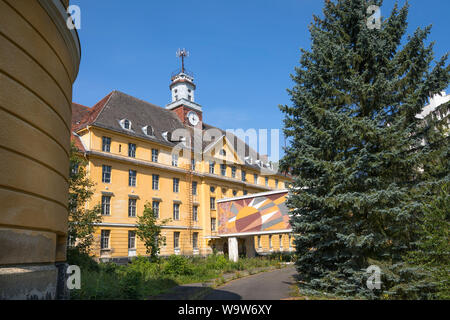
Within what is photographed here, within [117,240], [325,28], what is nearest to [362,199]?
[325,28]

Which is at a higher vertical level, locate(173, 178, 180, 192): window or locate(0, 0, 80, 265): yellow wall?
locate(173, 178, 180, 192): window

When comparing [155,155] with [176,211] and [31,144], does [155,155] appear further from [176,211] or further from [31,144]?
[31,144]

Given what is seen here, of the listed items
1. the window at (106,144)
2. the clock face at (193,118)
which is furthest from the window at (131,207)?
the clock face at (193,118)

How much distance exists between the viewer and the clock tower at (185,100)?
49.5 m

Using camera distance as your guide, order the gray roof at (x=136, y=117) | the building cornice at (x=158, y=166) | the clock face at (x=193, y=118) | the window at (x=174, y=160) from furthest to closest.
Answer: the clock face at (x=193, y=118), the window at (x=174, y=160), the gray roof at (x=136, y=117), the building cornice at (x=158, y=166)

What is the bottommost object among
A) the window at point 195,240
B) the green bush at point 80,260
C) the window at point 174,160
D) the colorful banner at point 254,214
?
the green bush at point 80,260

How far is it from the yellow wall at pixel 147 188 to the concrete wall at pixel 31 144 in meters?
24.0

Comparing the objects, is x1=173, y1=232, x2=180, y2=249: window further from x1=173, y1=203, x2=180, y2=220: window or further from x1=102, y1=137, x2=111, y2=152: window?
x1=102, y1=137, x2=111, y2=152: window

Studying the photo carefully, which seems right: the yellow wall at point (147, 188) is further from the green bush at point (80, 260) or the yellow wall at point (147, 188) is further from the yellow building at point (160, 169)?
the green bush at point (80, 260)

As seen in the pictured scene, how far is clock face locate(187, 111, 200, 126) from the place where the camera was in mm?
49438

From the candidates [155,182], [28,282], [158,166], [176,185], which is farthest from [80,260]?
[176,185]

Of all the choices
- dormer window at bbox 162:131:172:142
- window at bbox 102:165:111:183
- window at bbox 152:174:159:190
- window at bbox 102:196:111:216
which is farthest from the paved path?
dormer window at bbox 162:131:172:142

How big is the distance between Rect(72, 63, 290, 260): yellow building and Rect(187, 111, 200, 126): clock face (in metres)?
0.16

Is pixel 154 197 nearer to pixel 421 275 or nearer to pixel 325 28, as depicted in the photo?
pixel 325 28
